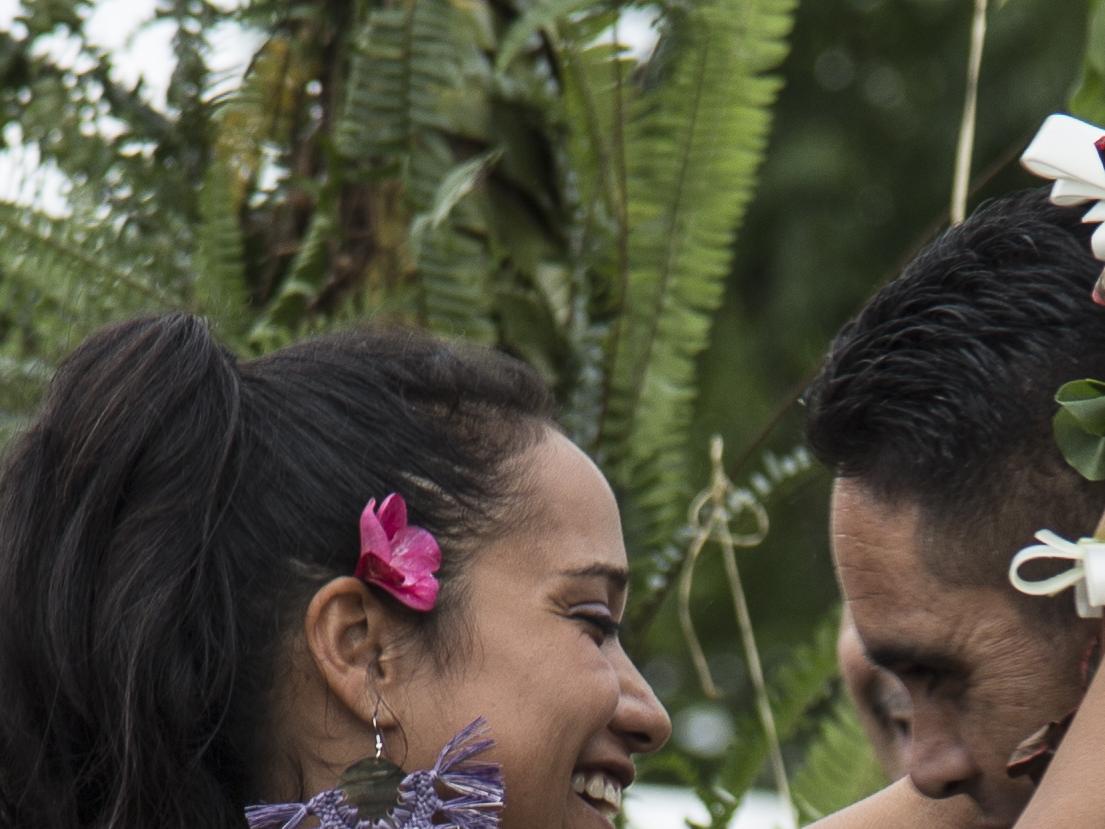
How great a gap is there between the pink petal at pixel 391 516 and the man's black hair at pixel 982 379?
78 centimetres

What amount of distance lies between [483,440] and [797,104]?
745 centimetres

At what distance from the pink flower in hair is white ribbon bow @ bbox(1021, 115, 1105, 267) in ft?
3.67

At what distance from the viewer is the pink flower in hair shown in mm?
2918

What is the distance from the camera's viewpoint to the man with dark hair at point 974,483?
9.64 feet

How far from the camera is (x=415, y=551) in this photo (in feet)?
9.67

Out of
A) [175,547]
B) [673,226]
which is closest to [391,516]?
[175,547]

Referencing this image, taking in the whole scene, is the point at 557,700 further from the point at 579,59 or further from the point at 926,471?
the point at 579,59

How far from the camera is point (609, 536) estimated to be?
3.16 m

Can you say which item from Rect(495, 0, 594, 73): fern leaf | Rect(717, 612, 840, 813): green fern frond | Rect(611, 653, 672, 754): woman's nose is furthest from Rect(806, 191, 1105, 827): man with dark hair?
Rect(717, 612, 840, 813): green fern frond

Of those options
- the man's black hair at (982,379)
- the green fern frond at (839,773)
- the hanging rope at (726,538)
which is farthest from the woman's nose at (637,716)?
the green fern frond at (839,773)

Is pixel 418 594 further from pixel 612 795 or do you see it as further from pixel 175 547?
pixel 612 795

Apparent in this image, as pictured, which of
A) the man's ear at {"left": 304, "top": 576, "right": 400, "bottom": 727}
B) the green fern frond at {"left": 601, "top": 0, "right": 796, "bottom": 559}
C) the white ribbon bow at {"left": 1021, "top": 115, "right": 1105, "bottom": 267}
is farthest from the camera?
the green fern frond at {"left": 601, "top": 0, "right": 796, "bottom": 559}

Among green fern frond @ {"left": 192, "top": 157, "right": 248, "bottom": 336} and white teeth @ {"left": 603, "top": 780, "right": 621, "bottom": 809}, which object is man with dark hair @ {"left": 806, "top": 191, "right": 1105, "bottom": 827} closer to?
white teeth @ {"left": 603, "top": 780, "right": 621, "bottom": 809}

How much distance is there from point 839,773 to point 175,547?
2.15m
